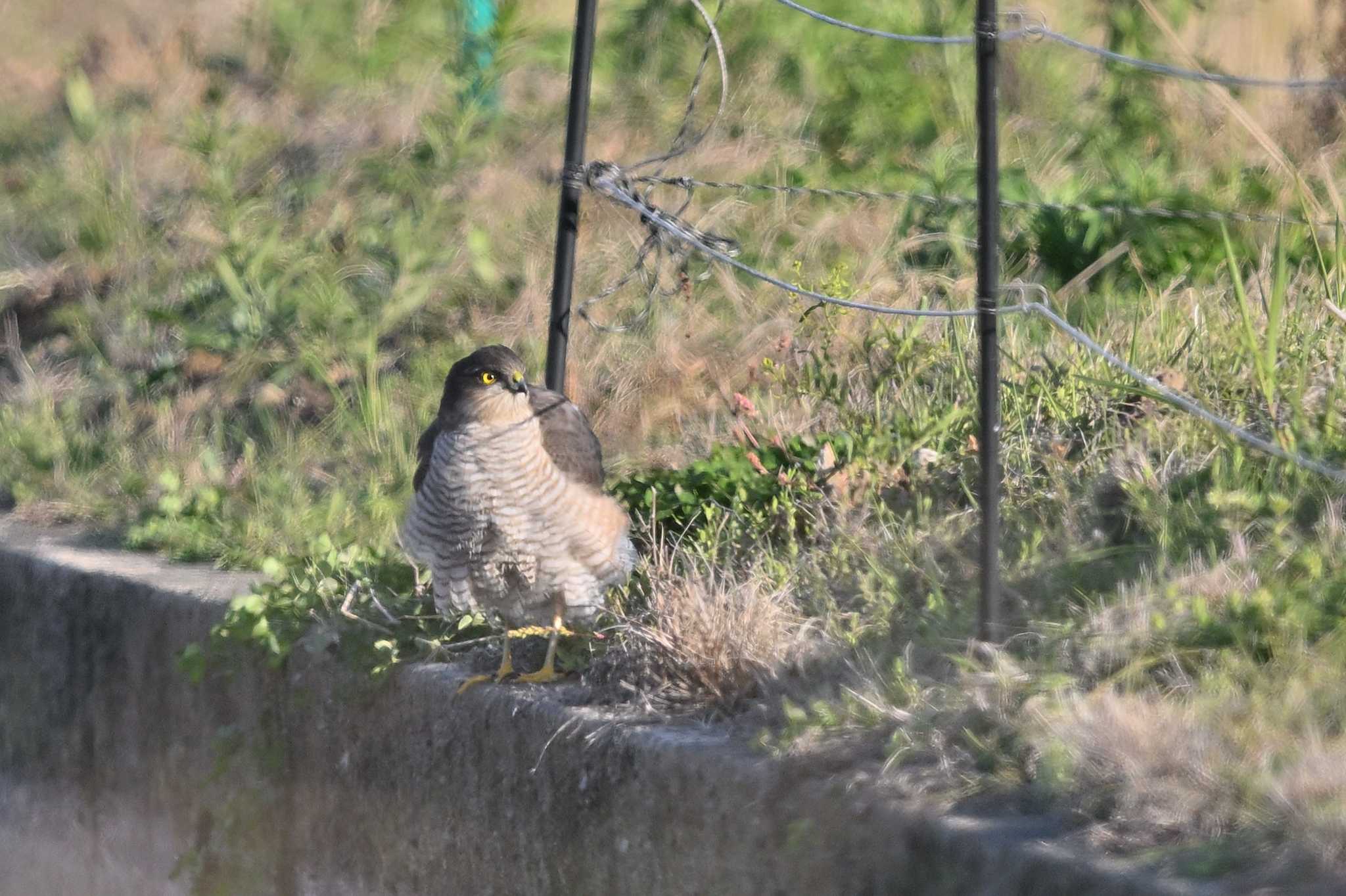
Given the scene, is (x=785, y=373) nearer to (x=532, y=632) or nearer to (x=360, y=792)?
(x=532, y=632)

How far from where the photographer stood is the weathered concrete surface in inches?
119

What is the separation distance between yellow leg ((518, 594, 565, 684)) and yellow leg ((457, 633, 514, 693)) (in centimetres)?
4

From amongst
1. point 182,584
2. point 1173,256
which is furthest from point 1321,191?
point 182,584

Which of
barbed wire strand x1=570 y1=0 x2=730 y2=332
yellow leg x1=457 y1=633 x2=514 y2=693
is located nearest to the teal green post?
barbed wire strand x1=570 y1=0 x2=730 y2=332

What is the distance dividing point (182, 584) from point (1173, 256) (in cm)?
345

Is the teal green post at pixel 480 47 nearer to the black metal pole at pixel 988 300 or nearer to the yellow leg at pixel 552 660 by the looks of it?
the yellow leg at pixel 552 660

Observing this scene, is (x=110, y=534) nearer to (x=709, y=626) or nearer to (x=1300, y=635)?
(x=709, y=626)

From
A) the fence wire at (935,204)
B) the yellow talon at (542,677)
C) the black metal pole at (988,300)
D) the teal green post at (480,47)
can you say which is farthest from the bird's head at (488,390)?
the teal green post at (480,47)

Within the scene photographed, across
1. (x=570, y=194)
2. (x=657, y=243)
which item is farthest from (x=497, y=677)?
(x=657, y=243)

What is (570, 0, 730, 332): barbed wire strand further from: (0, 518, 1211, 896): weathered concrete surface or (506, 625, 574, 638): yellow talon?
(0, 518, 1211, 896): weathered concrete surface

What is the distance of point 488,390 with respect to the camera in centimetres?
415

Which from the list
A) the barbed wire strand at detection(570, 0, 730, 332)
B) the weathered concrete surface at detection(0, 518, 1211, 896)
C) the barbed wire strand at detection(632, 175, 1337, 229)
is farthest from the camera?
the barbed wire strand at detection(632, 175, 1337, 229)

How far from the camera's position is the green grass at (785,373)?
3.08 meters

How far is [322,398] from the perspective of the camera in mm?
6477
